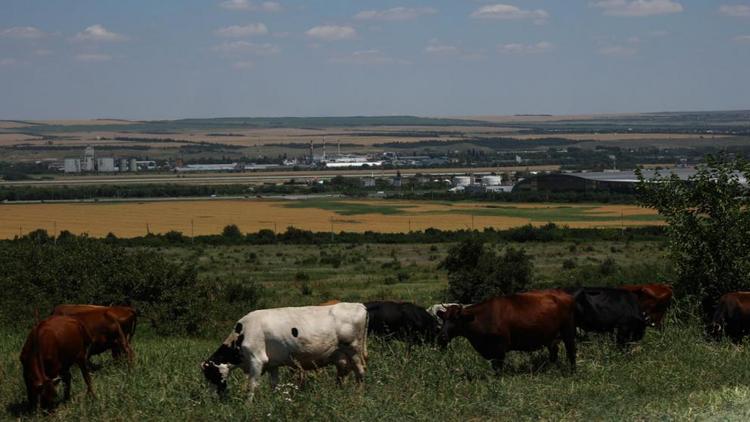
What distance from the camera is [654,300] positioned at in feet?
55.1

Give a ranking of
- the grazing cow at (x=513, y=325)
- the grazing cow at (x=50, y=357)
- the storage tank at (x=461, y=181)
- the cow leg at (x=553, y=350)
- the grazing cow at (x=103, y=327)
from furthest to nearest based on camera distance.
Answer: the storage tank at (x=461, y=181), the cow leg at (x=553, y=350), the grazing cow at (x=103, y=327), the grazing cow at (x=513, y=325), the grazing cow at (x=50, y=357)

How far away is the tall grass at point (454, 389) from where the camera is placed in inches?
461

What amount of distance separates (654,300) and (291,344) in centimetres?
628

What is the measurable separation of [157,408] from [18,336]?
8.32 meters

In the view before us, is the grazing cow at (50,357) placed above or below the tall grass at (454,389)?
above

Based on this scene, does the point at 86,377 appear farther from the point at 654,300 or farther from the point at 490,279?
the point at 490,279

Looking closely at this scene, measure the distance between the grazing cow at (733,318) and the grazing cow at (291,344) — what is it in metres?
5.84

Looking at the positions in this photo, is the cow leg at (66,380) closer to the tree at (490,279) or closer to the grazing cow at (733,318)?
the grazing cow at (733,318)

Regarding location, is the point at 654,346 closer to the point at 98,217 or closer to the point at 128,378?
the point at 128,378

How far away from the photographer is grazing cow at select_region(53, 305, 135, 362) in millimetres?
14422

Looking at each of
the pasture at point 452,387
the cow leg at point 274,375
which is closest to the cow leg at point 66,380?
the pasture at point 452,387

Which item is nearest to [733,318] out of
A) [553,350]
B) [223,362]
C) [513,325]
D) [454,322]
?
[553,350]

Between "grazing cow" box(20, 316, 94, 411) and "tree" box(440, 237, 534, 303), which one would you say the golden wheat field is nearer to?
"tree" box(440, 237, 534, 303)

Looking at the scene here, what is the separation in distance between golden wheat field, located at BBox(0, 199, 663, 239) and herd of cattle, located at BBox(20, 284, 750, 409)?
5130 centimetres
